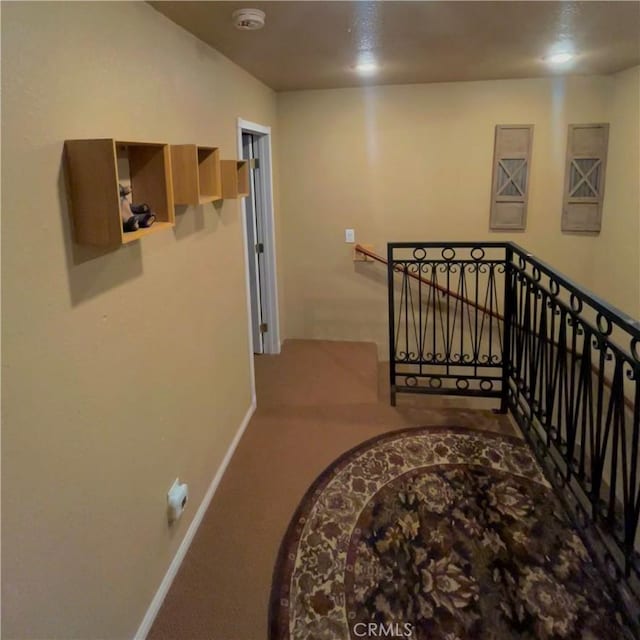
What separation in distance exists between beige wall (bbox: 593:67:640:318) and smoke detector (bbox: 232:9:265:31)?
2901mm

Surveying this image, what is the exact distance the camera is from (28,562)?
121 cm

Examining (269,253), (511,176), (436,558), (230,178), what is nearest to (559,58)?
(511,176)

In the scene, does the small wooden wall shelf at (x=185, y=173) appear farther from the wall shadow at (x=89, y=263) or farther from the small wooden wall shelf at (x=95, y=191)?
the small wooden wall shelf at (x=95, y=191)

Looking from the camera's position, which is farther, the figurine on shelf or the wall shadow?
the figurine on shelf

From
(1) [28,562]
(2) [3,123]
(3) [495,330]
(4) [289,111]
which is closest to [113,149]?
(2) [3,123]

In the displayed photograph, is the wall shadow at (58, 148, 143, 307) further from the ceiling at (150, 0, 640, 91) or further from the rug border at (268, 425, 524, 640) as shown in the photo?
the rug border at (268, 425, 524, 640)

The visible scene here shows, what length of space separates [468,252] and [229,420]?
2650 millimetres

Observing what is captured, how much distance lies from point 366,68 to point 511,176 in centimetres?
Result: 163

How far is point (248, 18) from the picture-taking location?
2.02 meters

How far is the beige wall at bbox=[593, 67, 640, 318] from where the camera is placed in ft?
11.9

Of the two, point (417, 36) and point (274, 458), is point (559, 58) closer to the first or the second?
point (417, 36)

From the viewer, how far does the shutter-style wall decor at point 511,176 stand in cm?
409

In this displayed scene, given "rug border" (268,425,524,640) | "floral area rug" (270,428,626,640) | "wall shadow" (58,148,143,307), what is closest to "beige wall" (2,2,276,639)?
"wall shadow" (58,148,143,307)

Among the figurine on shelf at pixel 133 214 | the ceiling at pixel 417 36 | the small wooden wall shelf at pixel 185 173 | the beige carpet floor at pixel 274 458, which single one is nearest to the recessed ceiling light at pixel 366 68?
the ceiling at pixel 417 36
